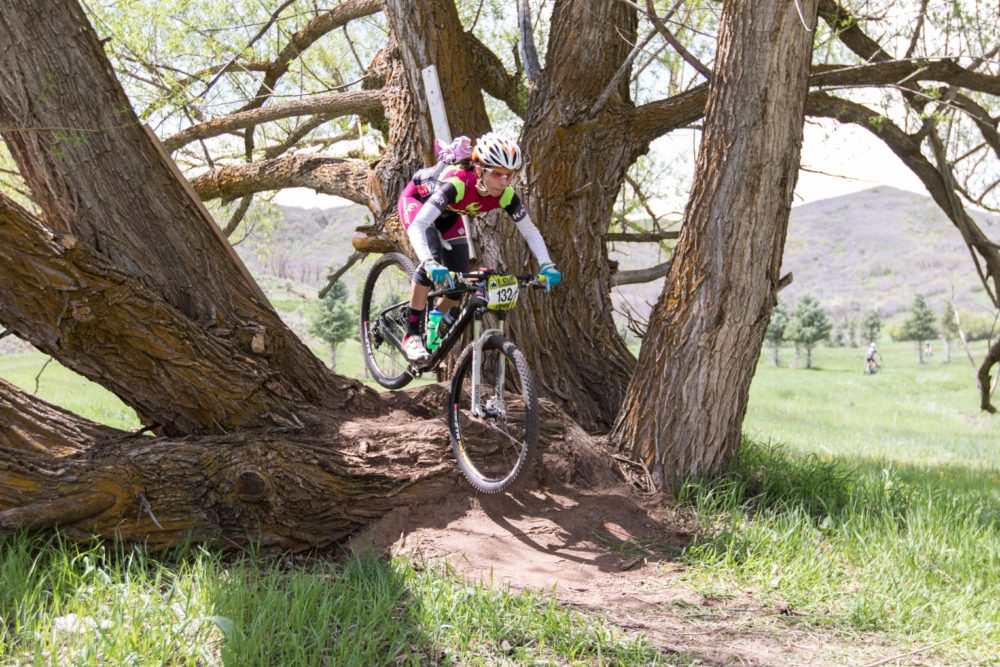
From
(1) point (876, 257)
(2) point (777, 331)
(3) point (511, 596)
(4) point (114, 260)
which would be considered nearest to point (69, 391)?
(4) point (114, 260)

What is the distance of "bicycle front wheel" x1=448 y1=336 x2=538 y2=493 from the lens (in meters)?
4.29

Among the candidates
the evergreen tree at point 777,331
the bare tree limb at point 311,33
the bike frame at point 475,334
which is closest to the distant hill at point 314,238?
the evergreen tree at point 777,331

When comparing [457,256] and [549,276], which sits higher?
[457,256]

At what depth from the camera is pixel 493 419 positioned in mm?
4633

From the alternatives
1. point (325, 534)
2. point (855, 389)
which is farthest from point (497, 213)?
point (855, 389)

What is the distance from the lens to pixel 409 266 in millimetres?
5902

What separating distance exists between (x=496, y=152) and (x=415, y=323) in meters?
1.38

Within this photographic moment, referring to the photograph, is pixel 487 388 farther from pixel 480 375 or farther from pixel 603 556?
pixel 603 556

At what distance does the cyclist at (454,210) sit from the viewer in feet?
14.3

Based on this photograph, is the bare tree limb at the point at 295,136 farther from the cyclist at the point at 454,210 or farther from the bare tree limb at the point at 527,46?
the cyclist at the point at 454,210

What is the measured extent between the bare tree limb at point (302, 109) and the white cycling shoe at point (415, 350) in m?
2.72

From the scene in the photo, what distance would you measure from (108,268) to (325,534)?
1804mm

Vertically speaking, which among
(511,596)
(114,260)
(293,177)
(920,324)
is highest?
(293,177)

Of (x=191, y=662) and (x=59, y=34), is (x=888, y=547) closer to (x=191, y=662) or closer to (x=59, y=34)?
(x=191, y=662)
